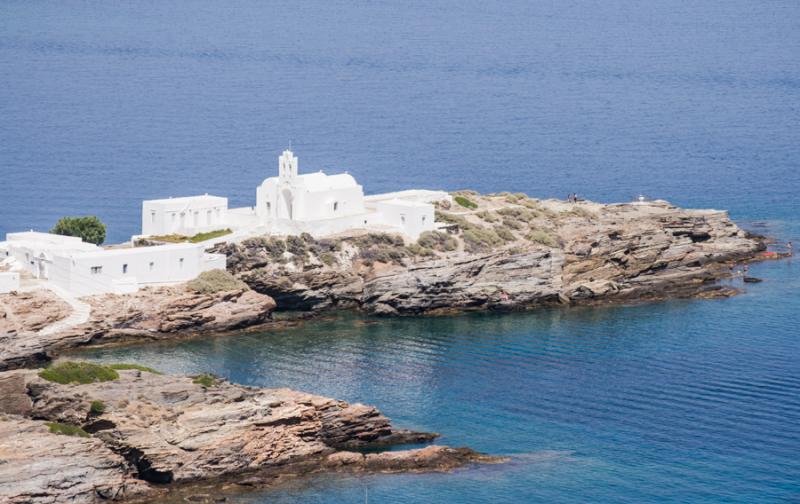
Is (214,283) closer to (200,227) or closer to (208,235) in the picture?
(208,235)

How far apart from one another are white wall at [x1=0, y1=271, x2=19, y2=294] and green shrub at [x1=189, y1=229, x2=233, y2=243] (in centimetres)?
1389

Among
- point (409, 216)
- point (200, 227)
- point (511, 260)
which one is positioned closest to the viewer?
point (200, 227)

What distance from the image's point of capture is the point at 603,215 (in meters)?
120

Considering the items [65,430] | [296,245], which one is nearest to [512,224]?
[296,245]

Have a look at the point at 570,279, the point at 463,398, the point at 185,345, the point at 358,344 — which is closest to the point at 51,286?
the point at 185,345

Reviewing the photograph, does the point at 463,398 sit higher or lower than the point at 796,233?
lower

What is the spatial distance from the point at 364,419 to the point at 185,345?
20551mm

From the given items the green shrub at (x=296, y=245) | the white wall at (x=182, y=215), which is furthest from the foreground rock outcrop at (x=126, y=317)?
the white wall at (x=182, y=215)

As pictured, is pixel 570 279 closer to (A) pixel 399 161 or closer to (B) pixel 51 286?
(B) pixel 51 286

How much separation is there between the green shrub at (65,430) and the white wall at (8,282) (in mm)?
Result: 25351

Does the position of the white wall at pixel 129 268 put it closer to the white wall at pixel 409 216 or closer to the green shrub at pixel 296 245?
the green shrub at pixel 296 245

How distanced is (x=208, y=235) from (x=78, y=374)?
3319 cm

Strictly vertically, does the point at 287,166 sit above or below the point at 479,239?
above

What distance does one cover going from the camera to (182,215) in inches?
4205
